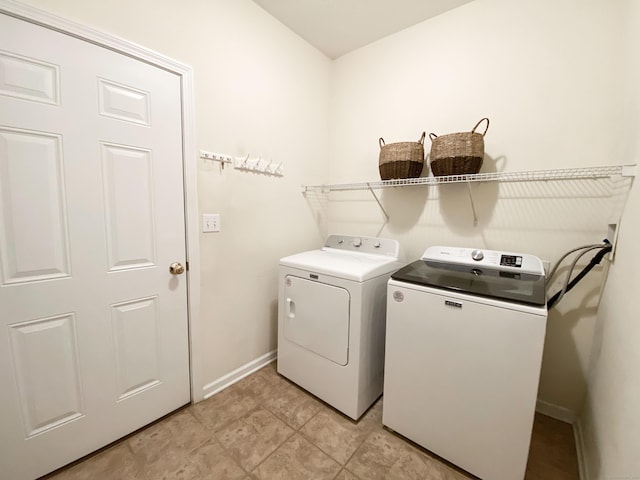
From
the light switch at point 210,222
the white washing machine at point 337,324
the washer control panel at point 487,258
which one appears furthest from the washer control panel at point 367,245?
the light switch at point 210,222

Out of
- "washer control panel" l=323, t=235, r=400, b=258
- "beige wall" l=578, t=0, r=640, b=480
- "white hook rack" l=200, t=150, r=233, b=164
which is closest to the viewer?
"beige wall" l=578, t=0, r=640, b=480

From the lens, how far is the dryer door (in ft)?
5.15

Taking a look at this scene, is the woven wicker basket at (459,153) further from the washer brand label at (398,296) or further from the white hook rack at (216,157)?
the white hook rack at (216,157)

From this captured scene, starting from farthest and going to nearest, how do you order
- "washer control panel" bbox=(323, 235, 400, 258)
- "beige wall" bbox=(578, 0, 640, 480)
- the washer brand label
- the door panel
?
"washer control panel" bbox=(323, 235, 400, 258) → the washer brand label → the door panel → "beige wall" bbox=(578, 0, 640, 480)

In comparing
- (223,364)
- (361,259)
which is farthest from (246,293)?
(361,259)

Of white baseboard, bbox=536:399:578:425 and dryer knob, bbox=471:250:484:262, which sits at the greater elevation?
dryer knob, bbox=471:250:484:262

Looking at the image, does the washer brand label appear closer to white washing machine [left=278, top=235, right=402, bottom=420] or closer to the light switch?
white washing machine [left=278, top=235, right=402, bottom=420]

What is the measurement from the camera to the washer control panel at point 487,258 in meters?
1.48

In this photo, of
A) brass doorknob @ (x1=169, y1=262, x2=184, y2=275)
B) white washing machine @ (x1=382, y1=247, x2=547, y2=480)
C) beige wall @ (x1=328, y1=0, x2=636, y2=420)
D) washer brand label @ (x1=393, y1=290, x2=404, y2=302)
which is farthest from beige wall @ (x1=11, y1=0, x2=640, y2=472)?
washer brand label @ (x1=393, y1=290, x2=404, y2=302)

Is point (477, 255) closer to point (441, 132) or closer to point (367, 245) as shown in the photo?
point (367, 245)

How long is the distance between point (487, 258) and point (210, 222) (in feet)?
5.86

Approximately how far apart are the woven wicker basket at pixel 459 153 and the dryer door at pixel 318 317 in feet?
3.37

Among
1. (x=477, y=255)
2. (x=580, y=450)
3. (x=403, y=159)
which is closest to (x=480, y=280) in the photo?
(x=477, y=255)

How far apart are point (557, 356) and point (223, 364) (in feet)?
7.25
